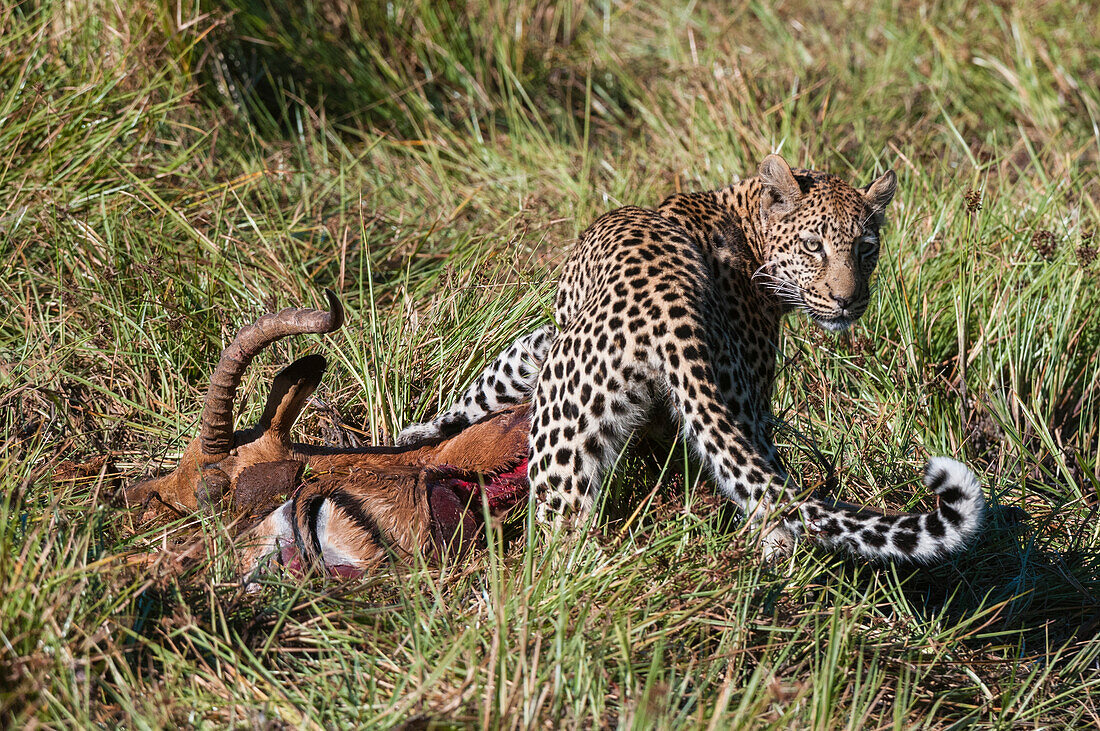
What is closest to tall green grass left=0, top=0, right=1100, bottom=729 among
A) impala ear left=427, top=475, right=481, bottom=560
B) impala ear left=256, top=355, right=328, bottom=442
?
impala ear left=427, top=475, right=481, bottom=560

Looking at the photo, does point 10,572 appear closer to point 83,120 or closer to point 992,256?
point 83,120

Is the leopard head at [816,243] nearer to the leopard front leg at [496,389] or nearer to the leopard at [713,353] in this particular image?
the leopard at [713,353]

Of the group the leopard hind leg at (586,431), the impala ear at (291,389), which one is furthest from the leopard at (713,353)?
the impala ear at (291,389)

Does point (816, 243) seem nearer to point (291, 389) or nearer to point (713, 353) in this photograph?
point (713, 353)

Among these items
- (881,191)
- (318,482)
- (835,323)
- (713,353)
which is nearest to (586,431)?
(713,353)

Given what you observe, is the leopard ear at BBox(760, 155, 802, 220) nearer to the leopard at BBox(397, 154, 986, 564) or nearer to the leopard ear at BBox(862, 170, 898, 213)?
the leopard at BBox(397, 154, 986, 564)

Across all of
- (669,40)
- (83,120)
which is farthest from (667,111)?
(83,120)

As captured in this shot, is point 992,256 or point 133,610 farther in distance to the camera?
point 992,256

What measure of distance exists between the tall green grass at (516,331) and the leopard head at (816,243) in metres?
0.37

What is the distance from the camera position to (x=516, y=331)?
5.21 meters

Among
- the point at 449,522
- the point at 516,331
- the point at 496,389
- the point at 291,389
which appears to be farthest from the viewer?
the point at 516,331

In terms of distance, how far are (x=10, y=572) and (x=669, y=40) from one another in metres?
7.02

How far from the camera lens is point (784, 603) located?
3.82 m

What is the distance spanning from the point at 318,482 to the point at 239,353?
0.52 m
